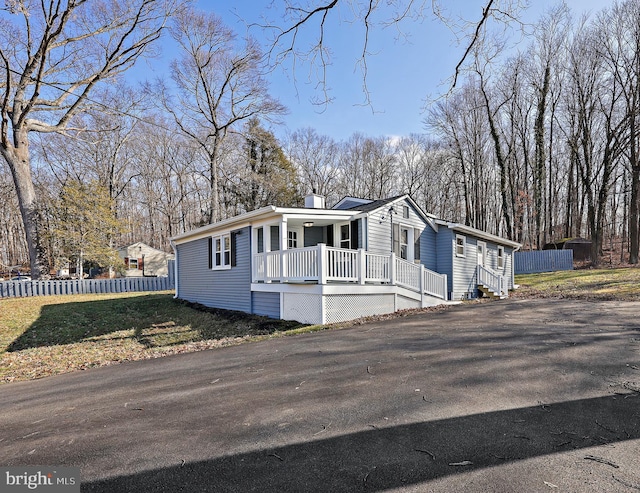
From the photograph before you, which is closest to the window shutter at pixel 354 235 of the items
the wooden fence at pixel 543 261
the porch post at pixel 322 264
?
the porch post at pixel 322 264

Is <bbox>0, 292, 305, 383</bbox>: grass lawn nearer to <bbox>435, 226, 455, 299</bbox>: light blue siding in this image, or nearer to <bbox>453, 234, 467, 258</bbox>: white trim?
<bbox>435, 226, 455, 299</bbox>: light blue siding

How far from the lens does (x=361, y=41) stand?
4.26 metres

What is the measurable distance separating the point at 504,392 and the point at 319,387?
79.2 inches

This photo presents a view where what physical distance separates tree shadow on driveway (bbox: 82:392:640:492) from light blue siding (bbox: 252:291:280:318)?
8050mm

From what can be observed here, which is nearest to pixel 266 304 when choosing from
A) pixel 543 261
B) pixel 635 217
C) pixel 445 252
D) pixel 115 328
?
pixel 115 328

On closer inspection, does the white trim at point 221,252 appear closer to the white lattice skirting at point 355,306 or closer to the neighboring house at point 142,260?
the white lattice skirting at point 355,306

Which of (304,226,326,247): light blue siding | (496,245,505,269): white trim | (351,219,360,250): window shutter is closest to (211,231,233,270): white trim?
(304,226,326,247): light blue siding

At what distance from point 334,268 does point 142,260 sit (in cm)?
2773

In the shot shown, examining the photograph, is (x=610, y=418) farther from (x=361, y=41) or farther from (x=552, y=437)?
(x=361, y=41)

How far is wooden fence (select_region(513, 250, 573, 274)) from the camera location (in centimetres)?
2373

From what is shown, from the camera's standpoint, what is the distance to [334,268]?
955 centimetres

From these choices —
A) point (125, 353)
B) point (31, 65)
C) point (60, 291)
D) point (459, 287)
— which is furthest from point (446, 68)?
point (60, 291)

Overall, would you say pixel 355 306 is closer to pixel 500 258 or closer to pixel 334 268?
pixel 334 268
